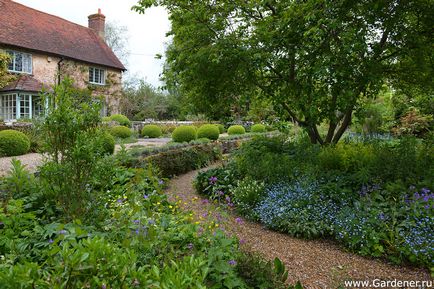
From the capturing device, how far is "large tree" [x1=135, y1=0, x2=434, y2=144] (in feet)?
16.9

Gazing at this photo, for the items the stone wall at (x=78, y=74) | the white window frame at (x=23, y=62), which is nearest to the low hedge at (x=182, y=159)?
the stone wall at (x=78, y=74)

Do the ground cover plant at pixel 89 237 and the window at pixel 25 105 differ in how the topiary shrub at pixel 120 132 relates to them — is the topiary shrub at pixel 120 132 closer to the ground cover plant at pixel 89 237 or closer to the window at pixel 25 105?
the window at pixel 25 105

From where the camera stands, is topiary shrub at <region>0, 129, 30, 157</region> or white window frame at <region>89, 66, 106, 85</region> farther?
white window frame at <region>89, 66, 106, 85</region>

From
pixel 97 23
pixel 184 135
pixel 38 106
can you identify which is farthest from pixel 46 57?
pixel 184 135

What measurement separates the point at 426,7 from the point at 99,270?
6.35 meters

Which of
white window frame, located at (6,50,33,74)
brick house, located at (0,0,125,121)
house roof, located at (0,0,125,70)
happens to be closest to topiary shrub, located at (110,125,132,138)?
brick house, located at (0,0,125,121)

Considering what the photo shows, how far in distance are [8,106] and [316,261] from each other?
2173 cm

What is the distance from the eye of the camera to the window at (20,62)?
2002cm

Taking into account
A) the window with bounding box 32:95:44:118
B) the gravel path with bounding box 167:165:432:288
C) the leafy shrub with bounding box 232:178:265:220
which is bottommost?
the gravel path with bounding box 167:165:432:288

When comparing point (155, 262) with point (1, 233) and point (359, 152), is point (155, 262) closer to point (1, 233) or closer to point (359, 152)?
point (1, 233)

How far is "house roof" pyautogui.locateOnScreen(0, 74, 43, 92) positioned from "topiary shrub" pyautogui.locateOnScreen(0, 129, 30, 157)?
10002mm

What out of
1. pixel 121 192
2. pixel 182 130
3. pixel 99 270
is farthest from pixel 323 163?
pixel 182 130

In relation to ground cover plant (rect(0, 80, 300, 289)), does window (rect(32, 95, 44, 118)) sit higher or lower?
higher

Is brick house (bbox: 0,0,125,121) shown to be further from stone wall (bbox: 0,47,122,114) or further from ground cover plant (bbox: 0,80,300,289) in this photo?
ground cover plant (bbox: 0,80,300,289)
